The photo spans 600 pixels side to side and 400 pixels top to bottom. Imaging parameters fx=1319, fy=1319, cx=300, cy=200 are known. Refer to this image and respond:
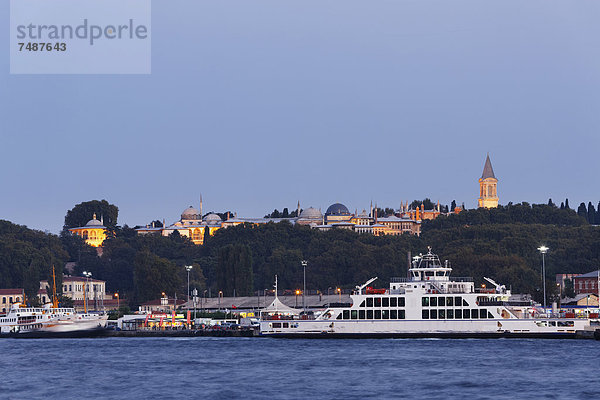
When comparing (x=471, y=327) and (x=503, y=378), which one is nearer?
(x=503, y=378)

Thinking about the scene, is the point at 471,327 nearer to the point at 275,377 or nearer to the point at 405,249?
the point at 275,377

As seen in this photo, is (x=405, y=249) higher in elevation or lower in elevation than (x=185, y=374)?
higher

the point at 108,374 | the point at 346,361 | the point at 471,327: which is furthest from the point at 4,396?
the point at 471,327

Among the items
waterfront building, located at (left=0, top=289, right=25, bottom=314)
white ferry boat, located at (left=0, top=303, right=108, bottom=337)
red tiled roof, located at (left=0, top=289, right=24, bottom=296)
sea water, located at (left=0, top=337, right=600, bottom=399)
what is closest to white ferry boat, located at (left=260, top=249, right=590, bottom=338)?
sea water, located at (left=0, top=337, right=600, bottom=399)

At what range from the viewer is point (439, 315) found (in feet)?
332

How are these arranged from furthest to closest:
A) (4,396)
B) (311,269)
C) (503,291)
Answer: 1. (311,269)
2. (503,291)
3. (4,396)

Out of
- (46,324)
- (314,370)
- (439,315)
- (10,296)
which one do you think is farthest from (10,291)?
(314,370)

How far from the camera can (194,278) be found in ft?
655

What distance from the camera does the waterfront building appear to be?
180 m

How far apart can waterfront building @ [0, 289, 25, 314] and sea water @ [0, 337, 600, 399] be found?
2913 inches

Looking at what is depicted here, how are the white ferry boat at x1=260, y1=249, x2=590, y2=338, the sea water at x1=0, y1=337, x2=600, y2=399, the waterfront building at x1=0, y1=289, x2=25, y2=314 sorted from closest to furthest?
the sea water at x1=0, y1=337, x2=600, y2=399
the white ferry boat at x1=260, y1=249, x2=590, y2=338
the waterfront building at x1=0, y1=289, x2=25, y2=314

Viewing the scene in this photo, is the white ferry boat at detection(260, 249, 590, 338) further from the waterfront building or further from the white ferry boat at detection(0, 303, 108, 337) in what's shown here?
the waterfront building

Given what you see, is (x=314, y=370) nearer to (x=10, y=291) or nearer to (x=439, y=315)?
(x=439, y=315)

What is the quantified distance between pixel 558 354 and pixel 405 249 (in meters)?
105
